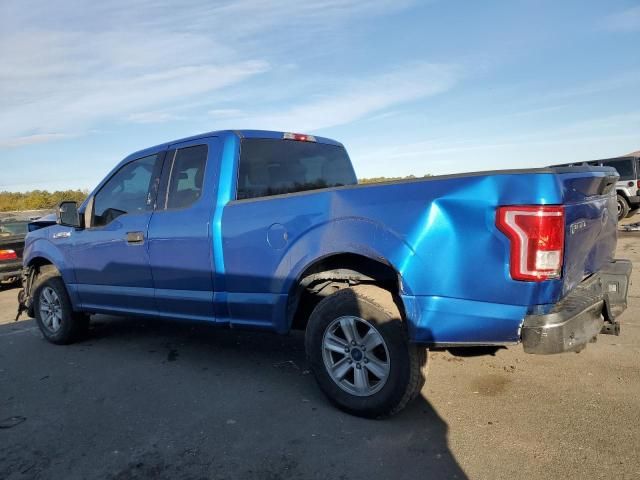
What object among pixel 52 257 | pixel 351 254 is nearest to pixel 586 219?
pixel 351 254

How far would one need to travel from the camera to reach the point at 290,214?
11.1 ft

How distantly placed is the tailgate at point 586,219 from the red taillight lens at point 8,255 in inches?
380

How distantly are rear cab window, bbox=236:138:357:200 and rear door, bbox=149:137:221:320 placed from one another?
10.2 inches

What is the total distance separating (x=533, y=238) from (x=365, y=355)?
4.21 feet

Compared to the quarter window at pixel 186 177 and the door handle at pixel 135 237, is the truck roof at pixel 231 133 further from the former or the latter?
the door handle at pixel 135 237

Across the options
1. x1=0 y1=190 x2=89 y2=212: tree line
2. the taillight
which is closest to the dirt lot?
the taillight

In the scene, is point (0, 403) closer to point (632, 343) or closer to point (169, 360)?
point (169, 360)

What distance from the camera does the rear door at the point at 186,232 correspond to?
3.93 metres

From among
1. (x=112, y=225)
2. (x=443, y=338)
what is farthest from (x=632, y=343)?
(x=112, y=225)

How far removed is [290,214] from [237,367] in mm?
1736

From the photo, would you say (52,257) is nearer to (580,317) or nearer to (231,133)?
(231,133)

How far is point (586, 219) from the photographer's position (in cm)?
291

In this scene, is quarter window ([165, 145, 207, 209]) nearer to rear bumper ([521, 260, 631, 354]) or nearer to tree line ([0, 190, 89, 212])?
rear bumper ([521, 260, 631, 354])

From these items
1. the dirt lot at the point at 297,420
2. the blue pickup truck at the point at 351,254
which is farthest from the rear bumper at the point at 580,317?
the dirt lot at the point at 297,420
